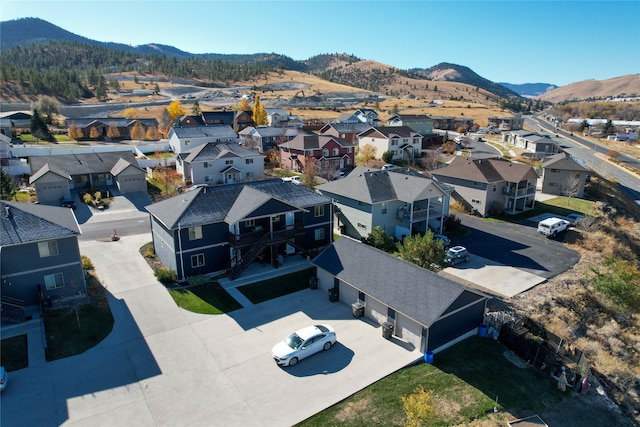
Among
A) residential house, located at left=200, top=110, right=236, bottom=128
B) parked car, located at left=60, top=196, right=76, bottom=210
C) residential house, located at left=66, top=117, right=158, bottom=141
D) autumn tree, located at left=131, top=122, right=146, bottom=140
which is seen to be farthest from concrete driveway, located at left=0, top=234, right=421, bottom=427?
residential house, located at left=200, top=110, right=236, bottom=128

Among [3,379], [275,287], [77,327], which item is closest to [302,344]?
[275,287]

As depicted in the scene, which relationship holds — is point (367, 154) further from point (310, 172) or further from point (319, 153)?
point (310, 172)

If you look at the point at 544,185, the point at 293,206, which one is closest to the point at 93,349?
the point at 293,206

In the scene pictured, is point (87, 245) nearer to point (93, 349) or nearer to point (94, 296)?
point (94, 296)

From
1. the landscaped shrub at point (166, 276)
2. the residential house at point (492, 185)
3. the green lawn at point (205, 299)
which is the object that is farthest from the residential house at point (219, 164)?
the green lawn at point (205, 299)

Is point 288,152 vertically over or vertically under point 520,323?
over

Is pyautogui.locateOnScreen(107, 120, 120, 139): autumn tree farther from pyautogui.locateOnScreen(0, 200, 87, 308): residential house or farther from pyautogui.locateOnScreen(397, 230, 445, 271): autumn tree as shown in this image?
pyautogui.locateOnScreen(397, 230, 445, 271): autumn tree

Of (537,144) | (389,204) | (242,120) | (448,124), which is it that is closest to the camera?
(389,204)
